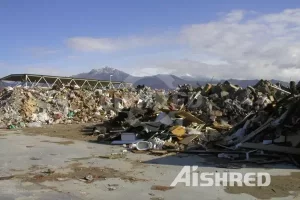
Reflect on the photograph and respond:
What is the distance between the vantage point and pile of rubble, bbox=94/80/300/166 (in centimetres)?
955

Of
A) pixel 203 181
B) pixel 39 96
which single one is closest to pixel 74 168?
pixel 203 181

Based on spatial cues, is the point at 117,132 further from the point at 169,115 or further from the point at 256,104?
the point at 256,104

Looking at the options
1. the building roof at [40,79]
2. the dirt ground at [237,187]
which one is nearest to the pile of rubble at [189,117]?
the dirt ground at [237,187]

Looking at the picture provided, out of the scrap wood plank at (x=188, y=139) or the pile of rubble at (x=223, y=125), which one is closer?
the pile of rubble at (x=223, y=125)

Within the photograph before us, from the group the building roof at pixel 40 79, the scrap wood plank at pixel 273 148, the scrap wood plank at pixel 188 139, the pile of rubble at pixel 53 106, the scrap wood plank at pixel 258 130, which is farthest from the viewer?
the building roof at pixel 40 79

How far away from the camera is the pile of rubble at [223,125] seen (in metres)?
9.55

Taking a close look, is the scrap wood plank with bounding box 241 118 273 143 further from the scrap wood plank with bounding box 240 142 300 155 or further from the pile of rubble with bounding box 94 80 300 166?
the scrap wood plank with bounding box 240 142 300 155

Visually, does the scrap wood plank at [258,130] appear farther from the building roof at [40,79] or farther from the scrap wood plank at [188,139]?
the building roof at [40,79]

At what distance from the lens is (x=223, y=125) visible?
1445 cm

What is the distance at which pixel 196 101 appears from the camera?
16969 millimetres

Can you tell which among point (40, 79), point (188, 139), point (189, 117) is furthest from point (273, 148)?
point (40, 79)

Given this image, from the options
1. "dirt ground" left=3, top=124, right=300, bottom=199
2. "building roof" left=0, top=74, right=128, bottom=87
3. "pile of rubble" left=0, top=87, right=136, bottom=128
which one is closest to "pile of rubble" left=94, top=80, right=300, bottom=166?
"dirt ground" left=3, top=124, right=300, bottom=199

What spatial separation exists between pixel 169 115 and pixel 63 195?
7.93m

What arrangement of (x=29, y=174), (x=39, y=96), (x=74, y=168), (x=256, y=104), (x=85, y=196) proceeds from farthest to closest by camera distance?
1. (x=39, y=96)
2. (x=256, y=104)
3. (x=74, y=168)
4. (x=29, y=174)
5. (x=85, y=196)
